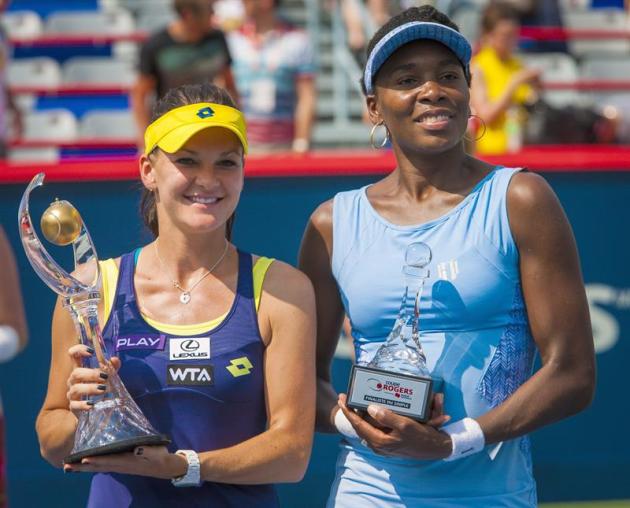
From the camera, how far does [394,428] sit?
2.60 metres

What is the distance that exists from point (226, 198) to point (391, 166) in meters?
2.75

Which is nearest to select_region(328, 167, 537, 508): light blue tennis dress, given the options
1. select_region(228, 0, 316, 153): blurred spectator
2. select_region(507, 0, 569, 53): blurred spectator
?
select_region(228, 0, 316, 153): blurred spectator

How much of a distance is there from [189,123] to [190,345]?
20.5 inches

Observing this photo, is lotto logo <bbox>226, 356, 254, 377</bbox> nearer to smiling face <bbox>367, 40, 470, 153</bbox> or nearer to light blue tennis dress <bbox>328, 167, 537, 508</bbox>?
light blue tennis dress <bbox>328, 167, 537, 508</bbox>

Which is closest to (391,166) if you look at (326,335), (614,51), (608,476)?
(608,476)

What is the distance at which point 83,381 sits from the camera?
2654 mm

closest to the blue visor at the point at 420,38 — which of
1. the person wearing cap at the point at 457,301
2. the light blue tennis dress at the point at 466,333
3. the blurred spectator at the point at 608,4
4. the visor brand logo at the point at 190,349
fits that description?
the person wearing cap at the point at 457,301

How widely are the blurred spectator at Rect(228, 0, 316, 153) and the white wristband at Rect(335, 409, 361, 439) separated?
16.2 feet

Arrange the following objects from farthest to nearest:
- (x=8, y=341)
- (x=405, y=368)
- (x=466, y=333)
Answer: (x=8, y=341), (x=466, y=333), (x=405, y=368)

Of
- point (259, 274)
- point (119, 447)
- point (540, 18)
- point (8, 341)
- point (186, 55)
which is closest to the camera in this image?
point (119, 447)

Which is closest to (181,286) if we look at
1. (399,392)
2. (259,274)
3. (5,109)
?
(259,274)

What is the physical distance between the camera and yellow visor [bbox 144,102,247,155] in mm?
2791

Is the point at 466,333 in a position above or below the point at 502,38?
below

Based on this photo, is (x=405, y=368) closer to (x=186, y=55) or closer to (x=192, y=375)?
(x=192, y=375)
